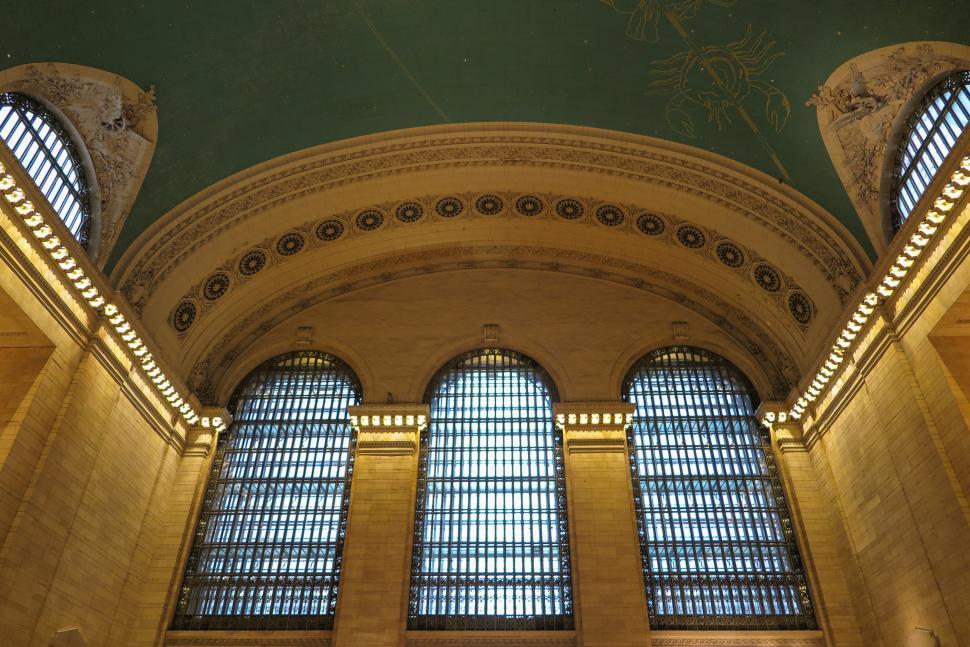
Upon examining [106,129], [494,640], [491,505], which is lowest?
[494,640]

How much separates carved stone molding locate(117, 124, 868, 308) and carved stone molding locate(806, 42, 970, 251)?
1.13 metres

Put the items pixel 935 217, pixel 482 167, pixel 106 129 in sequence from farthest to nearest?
pixel 482 167
pixel 106 129
pixel 935 217

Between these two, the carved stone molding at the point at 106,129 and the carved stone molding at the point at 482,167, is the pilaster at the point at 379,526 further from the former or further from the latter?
the carved stone molding at the point at 106,129

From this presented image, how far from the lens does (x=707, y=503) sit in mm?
17391

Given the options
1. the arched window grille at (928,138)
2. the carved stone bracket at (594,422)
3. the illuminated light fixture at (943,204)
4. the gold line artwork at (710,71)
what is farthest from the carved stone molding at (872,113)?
the carved stone bracket at (594,422)

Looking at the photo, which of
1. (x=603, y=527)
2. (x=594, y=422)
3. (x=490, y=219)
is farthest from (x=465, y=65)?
(x=603, y=527)

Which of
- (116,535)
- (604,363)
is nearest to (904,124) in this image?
(604,363)

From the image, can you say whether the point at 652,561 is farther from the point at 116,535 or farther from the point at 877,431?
the point at 116,535

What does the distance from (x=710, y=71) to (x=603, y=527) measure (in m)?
10.2

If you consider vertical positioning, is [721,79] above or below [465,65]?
below

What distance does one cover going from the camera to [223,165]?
1708cm

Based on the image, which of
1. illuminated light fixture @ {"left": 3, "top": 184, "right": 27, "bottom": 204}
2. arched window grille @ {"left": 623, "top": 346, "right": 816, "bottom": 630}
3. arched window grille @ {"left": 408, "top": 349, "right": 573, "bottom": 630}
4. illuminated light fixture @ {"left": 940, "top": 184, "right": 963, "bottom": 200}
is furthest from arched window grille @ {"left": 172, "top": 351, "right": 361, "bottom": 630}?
illuminated light fixture @ {"left": 940, "top": 184, "right": 963, "bottom": 200}

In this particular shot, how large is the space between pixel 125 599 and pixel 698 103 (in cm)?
1629

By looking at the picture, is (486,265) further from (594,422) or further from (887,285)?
(887,285)
